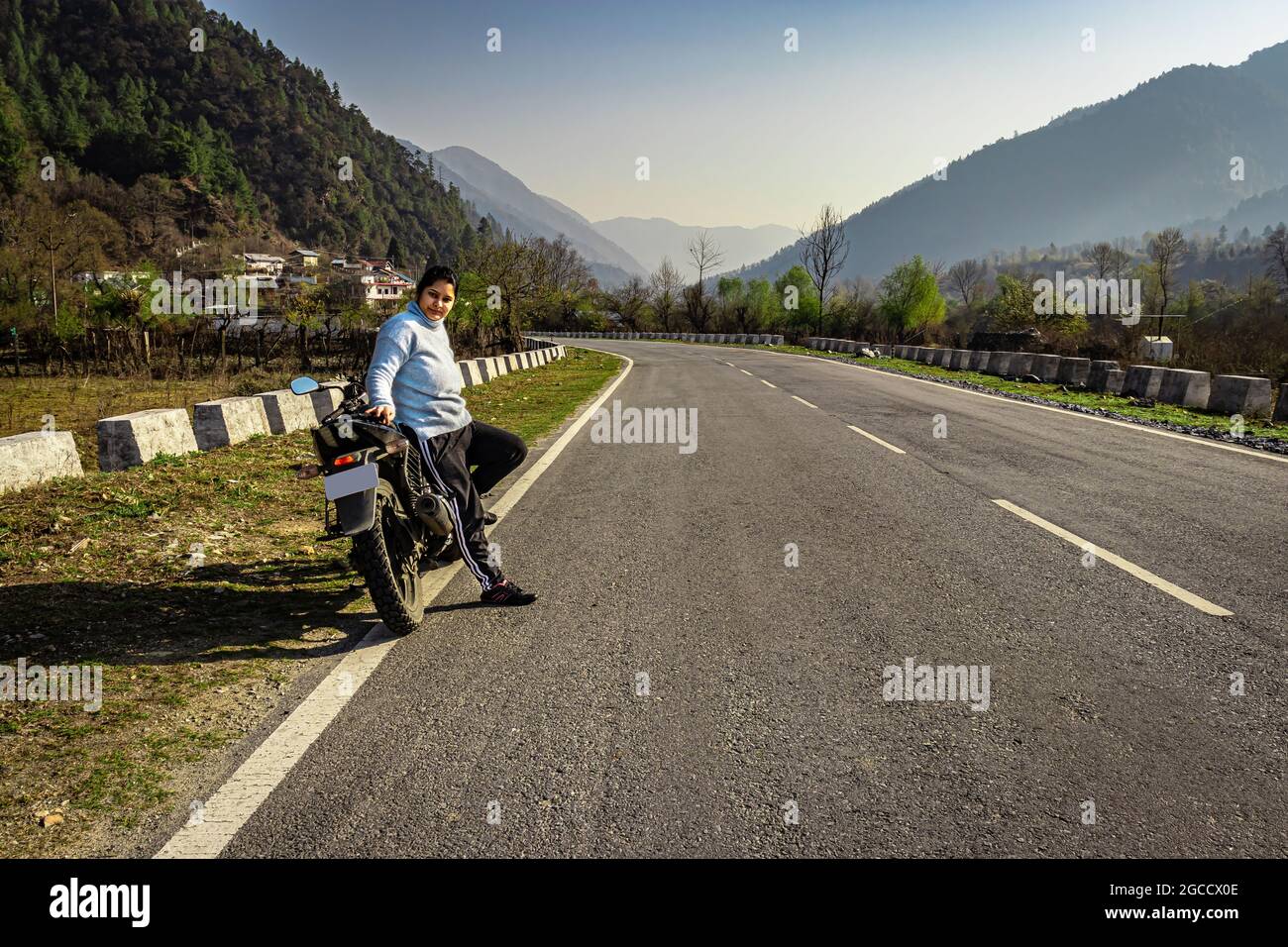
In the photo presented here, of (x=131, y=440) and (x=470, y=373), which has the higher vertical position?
(x=470, y=373)

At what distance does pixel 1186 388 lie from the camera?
51.4 feet

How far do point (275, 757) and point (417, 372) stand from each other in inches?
91.2

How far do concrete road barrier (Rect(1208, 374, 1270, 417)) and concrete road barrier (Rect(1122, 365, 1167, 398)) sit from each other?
1.83 meters

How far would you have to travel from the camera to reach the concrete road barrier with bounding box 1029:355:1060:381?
21000 millimetres

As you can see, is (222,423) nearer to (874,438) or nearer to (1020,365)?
(874,438)

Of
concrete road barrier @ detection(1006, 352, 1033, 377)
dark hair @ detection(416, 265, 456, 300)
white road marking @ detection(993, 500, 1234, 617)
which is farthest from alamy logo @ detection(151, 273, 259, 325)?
white road marking @ detection(993, 500, 1234, 617)

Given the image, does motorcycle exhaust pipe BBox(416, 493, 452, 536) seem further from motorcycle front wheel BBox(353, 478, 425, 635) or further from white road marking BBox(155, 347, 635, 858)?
white road marking BBox(155, 347, 635, 858)

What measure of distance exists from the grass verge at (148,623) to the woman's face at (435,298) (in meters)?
1.82

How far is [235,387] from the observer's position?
21.8 metres

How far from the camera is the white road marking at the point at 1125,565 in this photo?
446cm

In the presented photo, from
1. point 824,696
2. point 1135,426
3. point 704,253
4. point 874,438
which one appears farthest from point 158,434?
point 704,253

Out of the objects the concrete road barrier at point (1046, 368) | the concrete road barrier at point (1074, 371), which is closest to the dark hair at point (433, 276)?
the concrete road barrier at point (1074, 371)
